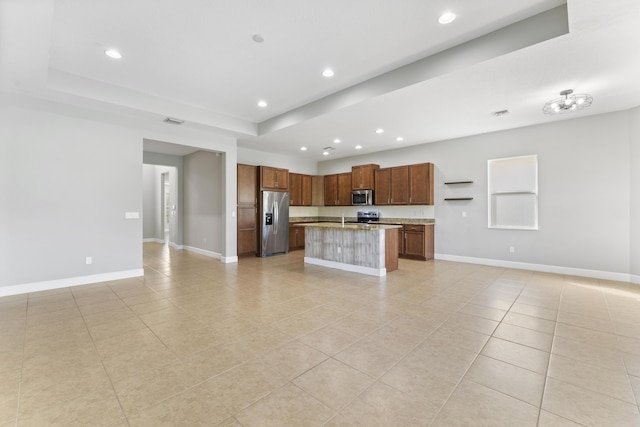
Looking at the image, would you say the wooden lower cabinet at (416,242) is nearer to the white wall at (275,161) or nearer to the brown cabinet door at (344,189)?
the brown cabinet door at (344,189)

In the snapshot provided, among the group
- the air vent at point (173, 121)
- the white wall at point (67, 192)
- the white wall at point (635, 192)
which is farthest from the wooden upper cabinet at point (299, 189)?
the white wall at point (635, 192)

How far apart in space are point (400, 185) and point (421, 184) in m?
0.59

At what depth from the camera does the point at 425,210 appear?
7.42 meters

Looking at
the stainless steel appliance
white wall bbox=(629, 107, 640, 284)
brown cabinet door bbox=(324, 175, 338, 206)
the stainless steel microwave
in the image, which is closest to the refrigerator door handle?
brown cabinet door bbox=(324, 175, 338, 206)

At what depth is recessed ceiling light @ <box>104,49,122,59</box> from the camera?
3.38 meters

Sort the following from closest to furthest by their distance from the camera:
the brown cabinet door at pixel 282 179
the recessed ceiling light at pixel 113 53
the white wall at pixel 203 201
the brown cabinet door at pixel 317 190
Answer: the recessed ceiling light at pixel 113 53
the white wall at pixel 203 201
the brown cabinet door at pixel 282 179
the brown cabinet door at pixel 317 190

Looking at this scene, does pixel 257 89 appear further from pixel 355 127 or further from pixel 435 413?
pixel 435 413

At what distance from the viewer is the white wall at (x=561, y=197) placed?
487cm

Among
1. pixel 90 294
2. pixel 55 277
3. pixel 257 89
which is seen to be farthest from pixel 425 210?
pixel 55 277

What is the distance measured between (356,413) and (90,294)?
174 inches

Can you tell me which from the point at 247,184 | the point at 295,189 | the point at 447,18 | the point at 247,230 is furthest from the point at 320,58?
the point at 295,189

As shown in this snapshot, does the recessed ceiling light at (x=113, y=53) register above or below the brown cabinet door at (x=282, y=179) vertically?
above

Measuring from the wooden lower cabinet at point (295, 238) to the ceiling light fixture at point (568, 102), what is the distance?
651 cm

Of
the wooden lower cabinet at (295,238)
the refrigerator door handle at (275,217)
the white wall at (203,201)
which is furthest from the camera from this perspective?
the wooden lower cabinet at (295,238)
